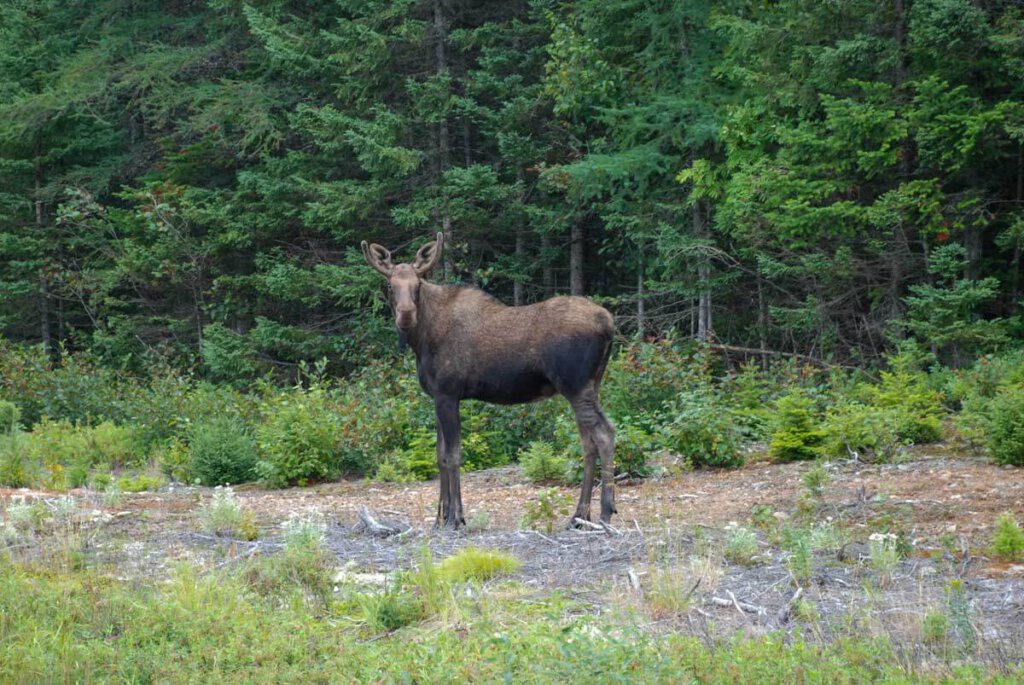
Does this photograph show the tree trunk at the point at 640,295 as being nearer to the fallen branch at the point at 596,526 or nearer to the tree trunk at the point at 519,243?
the tree trunk at the point at 519,243

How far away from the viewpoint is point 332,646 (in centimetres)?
682

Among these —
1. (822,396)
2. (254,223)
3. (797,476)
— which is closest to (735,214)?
(822,396)

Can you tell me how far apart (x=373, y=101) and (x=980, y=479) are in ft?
61.0

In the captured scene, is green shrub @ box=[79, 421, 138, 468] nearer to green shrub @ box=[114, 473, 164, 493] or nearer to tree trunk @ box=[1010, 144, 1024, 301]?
green shrub @ box=[114, 473, 164, 493]

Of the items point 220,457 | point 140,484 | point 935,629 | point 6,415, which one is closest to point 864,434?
point 935,629

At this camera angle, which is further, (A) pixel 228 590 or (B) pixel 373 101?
(B) pixel 373 101

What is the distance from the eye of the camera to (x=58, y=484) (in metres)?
14.3

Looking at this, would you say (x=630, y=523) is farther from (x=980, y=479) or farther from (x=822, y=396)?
(x=822, y=396)

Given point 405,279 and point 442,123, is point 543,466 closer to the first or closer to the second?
point 405,279

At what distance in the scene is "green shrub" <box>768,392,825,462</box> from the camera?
13.4 m

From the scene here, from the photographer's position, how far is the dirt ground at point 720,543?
6973 mm

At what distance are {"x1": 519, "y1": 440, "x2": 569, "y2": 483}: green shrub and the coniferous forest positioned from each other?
65 mm

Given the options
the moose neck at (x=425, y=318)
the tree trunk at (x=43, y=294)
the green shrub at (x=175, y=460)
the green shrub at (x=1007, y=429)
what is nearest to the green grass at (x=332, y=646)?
the moose neck at (x=425, y=318)

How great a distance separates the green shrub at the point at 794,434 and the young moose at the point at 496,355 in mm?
3819
